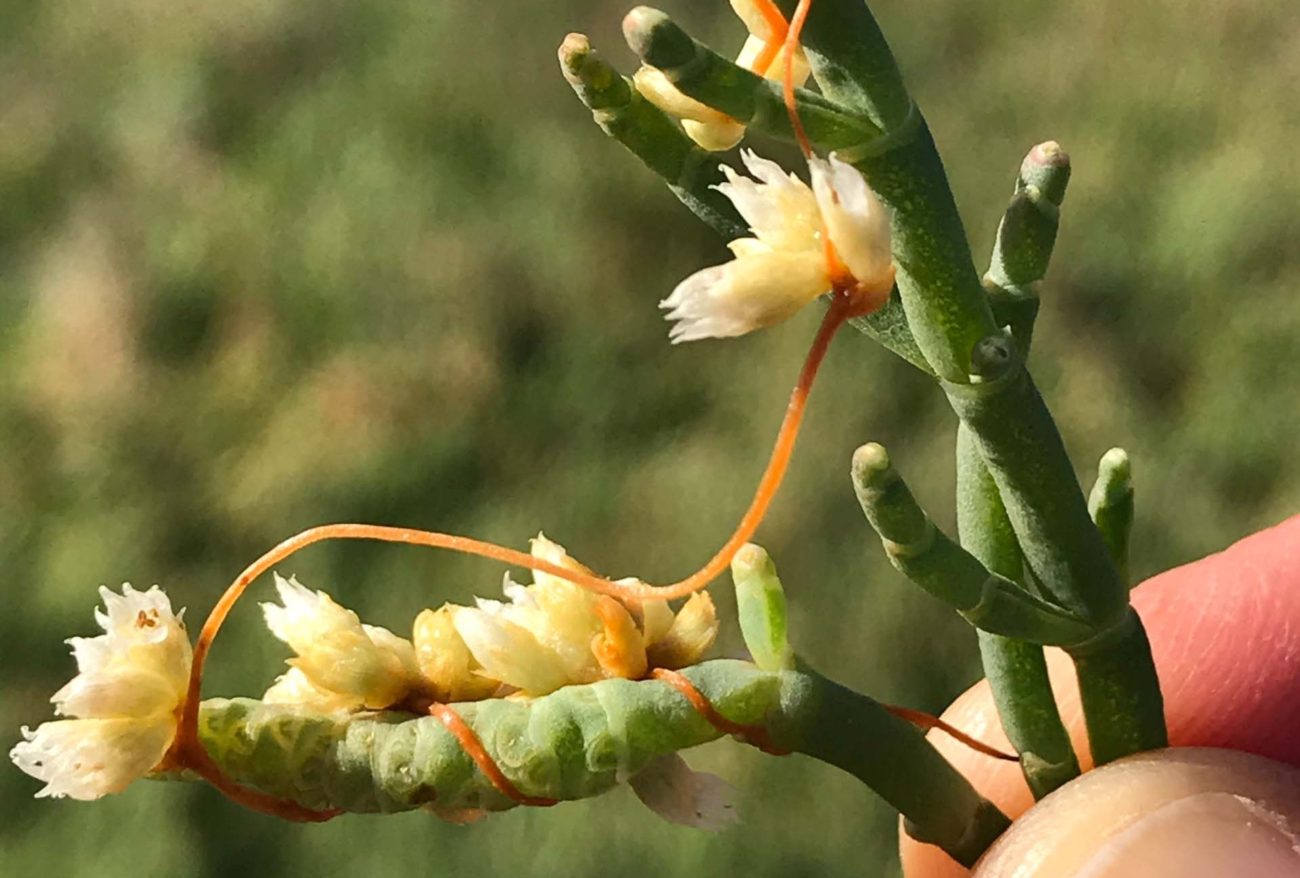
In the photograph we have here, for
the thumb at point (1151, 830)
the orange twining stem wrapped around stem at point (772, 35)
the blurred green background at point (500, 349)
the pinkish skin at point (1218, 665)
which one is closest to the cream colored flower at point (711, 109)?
the orange twining stem wrapped around stem at point (772, 35)

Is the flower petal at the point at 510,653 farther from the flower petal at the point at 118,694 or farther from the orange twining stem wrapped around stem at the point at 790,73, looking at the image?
the orange twining stem wrapped around stem at the point at 790,73

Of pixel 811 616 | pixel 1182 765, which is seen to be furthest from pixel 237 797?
pixel 811 616

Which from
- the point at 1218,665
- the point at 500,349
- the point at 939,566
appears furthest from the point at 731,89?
the point at 500,349

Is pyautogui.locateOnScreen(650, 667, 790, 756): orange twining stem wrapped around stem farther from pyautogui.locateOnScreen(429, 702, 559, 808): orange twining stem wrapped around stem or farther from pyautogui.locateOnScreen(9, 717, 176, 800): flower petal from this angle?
pyautogui.locateOnScreen(9, 717, 176, 800): flower petal

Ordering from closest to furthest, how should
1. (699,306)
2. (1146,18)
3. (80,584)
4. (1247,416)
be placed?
(699,306)
(1247,416)
(80,584)
(1146,18)

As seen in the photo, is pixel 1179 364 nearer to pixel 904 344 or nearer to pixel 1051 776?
pixel 1051 776

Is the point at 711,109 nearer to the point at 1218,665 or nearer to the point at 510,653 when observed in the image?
the point at 510,653

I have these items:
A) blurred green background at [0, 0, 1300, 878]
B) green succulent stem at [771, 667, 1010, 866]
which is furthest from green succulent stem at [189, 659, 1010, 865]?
blurred green background at [0, 0, 1300, 878]

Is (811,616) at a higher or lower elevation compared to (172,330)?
lower
